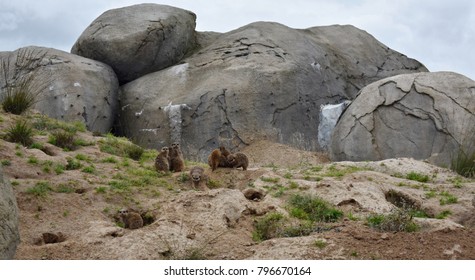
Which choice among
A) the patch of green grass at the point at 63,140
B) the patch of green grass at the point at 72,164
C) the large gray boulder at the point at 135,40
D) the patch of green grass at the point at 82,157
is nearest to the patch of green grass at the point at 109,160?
the patch of green grass at the point at 82,157

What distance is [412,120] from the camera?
21797mm

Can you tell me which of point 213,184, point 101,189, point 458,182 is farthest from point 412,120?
point 101,189

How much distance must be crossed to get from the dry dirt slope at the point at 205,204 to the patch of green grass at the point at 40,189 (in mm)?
20

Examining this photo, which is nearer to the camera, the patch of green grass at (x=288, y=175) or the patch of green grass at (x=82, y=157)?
the patch of green grass at (x=288, y=175)

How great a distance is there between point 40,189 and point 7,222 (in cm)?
391

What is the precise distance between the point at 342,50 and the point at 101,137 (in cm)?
1453

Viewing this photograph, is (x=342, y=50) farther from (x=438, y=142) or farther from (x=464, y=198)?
Answer: (x=464, y=198)

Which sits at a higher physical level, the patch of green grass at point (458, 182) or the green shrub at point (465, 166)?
the green shrub at point (465, 166)

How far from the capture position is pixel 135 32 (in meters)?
26.3

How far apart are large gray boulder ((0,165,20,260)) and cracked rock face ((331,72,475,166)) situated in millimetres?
14548

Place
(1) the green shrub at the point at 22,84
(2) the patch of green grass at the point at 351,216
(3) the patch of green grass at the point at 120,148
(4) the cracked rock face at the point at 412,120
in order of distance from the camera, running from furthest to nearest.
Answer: (4) the cracked rock face at the point at 412,120 < (1) the green shrub at the point at 22,84 < (3) the patch of green grass at the point at 120,148 < (2) the patch of green grass at the point at 351,216

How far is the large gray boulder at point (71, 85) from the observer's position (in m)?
24.0

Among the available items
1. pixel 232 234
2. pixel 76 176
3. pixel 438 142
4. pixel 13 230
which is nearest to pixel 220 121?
pixel 438 142

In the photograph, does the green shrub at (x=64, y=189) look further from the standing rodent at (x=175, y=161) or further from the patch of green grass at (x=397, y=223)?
the patch of green grass at (x=397, y=223)
